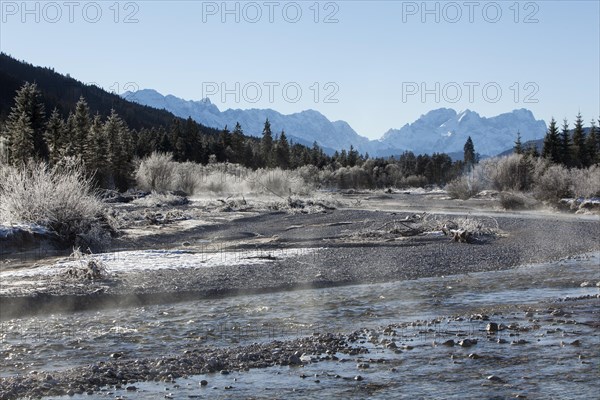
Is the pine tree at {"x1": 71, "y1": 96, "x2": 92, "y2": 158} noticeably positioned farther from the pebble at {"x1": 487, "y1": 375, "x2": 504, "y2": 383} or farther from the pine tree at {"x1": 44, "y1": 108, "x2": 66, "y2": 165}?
the pebble at {"x1": 487, "y1": 375, "x2": 504, "y2": 383}

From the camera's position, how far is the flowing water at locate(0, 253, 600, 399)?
6879 mm

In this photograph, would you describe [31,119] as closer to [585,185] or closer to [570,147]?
[585,185]

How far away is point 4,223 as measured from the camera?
1812cm

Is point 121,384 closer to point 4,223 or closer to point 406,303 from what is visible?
point 406,303

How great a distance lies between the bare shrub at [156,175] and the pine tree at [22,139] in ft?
32.0

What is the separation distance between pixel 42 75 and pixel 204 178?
13928cm

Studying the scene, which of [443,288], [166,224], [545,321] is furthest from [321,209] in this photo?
[545,321]

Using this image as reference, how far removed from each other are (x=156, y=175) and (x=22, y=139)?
11.7 meters

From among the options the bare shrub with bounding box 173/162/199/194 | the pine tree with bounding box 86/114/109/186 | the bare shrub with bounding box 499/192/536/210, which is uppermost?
the pine tree with bounding box 86/114/109/186

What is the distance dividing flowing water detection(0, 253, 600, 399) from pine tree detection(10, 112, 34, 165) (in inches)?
1790

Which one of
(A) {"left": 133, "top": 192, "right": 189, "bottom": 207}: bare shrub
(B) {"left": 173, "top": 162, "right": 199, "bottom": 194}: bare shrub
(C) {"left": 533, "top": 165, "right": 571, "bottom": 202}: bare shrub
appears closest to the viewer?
(A) {"left": 133, "top": 192, "right": 189, "bottom": 207}: bare shrub

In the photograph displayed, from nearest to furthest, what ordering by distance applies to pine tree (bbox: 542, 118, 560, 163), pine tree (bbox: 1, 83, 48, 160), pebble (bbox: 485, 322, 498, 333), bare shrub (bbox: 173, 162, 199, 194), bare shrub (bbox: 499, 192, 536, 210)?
pebble (bbox: 485, 322, 498, 333) < bare shrub (bbox: 499, 192, 536, 210) < pine tree (bbox: 1, 83, 48, 160) < bare shrub (bbox: 173, 162, 199, 194) < pine tree (bbox: 542, 118, 560, 163)

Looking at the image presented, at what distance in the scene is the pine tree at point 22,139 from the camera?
51.5 metres

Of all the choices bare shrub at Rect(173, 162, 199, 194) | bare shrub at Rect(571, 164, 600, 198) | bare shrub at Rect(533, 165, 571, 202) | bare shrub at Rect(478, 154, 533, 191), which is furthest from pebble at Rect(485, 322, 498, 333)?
bare shrub at Rect(173, 162, 199, 194)
